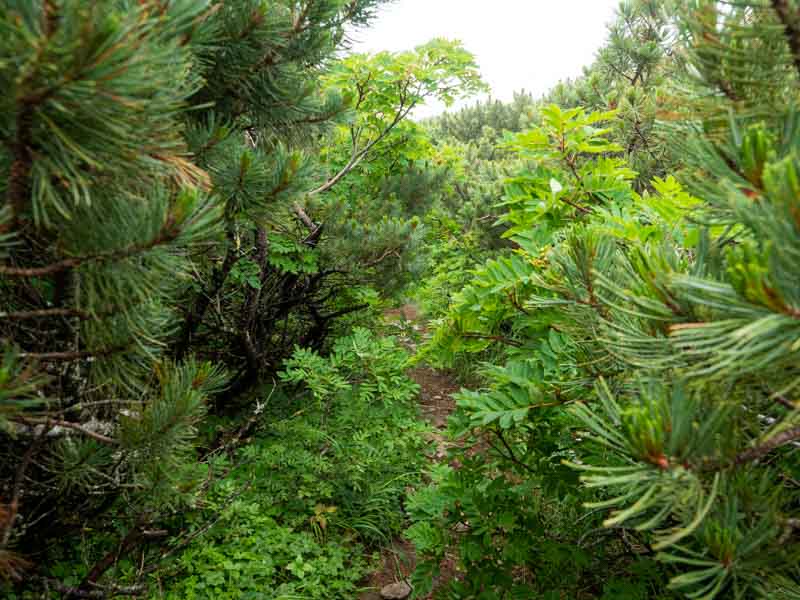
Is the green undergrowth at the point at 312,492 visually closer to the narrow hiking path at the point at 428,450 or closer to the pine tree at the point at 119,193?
the narrow hiking path at the point at 428,450

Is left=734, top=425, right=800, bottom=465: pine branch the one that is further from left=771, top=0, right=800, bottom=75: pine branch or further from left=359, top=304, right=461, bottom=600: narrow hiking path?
→ left=359, top=304, right=461, bottom=600: narrow hiking path

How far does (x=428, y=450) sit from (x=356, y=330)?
3.92ft

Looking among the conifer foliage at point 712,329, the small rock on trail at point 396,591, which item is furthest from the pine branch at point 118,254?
the small rock on trail at point 396,591

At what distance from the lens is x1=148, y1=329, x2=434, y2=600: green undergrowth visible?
108 inches

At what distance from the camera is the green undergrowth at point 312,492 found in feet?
8.97

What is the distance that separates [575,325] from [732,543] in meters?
0.68

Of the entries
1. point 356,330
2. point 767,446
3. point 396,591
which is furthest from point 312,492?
point 767,446

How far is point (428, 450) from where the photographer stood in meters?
3.97

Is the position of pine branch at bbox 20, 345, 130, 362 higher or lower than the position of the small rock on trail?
higher

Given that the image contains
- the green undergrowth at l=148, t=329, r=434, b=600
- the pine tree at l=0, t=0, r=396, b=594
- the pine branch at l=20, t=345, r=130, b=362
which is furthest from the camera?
the green undergrowth at l=148, t=329, r=434, b=600

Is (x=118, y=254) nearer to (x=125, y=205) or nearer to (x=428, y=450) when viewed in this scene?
(x=125, y=205)

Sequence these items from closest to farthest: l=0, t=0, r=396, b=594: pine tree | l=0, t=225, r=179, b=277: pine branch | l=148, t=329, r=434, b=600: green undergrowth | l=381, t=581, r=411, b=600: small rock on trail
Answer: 1. l=0, t=0, r=396, b=594: pine tree
2. l=0, t=225, r=179, b=277: pine branch
3. l=148, t=329, r=434, b=600: green undergrowth
4. l=381, t=581, r=411, b=600: small rock on trail

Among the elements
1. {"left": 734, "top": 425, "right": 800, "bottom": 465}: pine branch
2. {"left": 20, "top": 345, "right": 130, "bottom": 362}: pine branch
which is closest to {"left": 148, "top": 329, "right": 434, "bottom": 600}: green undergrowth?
{"left": 20, "top": 345, "right": 130, "bottom": 362}: pine branch

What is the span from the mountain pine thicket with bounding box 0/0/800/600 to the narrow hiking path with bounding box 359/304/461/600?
0.32ft
